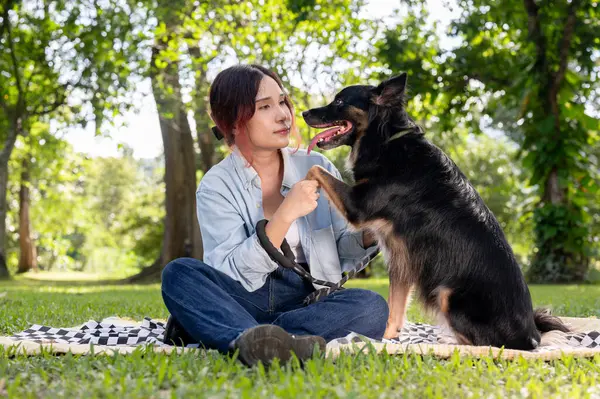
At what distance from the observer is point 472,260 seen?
11.1 ft

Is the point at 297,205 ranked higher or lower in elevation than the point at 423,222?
higher

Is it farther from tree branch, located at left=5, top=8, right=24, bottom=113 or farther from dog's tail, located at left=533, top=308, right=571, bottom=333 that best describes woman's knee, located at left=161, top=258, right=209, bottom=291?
tree branch, located at left=5, top=8, right=24, bottom=113

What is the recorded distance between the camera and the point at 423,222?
3549 millimetres

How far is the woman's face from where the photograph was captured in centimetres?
372

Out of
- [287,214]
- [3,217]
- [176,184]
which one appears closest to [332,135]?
[287,214]

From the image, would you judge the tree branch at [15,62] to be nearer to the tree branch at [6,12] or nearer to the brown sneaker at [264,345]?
the tree branch at [6,12]

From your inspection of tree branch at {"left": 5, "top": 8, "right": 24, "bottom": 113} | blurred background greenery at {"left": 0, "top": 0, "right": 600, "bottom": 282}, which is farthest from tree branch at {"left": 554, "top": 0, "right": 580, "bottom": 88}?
tree branch at {"left": 5, "top": 8, "right": 24, "bottom": 113}

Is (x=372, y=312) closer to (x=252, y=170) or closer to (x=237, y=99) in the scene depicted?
(x=252, y=170)

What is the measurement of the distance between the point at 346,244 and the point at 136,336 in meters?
1.35

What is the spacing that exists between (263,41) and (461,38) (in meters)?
4.58

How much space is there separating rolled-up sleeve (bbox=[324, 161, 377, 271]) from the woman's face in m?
0.49

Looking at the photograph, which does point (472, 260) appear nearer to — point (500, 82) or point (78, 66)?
point (500, 82)

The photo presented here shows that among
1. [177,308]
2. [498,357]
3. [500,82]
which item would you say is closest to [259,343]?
[177,308]

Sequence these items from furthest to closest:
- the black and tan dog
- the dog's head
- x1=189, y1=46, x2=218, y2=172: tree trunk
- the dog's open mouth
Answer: x1=189, y1=46, x2=218, y2=172: tree trunk → the dog's open mouth → the dog's head → the black and tan dog
